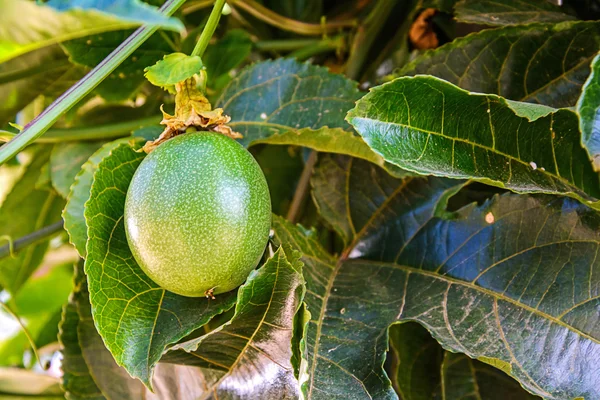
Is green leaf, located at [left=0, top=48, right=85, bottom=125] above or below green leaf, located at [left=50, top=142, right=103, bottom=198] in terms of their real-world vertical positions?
above

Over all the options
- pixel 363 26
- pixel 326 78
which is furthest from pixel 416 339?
pixel 363 26

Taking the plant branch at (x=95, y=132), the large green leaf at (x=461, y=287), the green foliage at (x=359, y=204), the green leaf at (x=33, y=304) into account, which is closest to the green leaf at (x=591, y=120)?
the green foliage at (x=359, y=204)

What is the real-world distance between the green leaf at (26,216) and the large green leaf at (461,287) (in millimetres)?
578

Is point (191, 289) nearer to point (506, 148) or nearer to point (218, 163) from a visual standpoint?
point (218, 163)

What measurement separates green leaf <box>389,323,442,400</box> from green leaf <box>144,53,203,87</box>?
14.4 inches

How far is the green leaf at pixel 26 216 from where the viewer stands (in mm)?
989

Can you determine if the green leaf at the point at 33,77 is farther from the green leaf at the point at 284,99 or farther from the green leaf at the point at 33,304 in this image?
the green leaf at the point at 33,304

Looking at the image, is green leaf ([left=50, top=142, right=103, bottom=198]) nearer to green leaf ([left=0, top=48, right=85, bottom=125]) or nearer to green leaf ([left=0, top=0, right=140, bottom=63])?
green leaf ([left=0, top=48, right=85, bottom=125])

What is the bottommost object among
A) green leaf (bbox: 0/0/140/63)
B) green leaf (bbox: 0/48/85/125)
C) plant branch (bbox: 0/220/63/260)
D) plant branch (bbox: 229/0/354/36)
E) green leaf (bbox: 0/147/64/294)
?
green leaf (bbox: 0/147/64/294)

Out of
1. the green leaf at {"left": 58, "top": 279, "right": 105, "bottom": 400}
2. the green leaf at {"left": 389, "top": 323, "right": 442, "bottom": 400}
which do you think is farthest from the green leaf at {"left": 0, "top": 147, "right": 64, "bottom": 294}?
the green leaf at {"left": 389, "top": 323, "right": 442, "bottom": 400}

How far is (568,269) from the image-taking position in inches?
20.7

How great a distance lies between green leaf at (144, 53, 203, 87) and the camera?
49 centimetres

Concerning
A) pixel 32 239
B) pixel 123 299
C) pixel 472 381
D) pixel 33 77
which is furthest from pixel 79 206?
pixel 472 381

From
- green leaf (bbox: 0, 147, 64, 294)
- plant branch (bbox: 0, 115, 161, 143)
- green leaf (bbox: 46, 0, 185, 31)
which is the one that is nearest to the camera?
green leaf (bbox: 46, 0, 185, 31)
